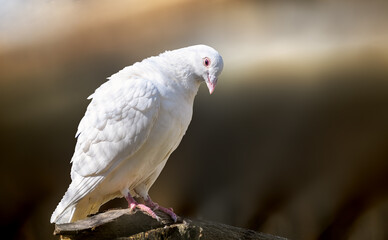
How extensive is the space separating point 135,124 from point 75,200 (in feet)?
1.90

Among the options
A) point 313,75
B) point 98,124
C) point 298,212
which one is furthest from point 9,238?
point 313,75

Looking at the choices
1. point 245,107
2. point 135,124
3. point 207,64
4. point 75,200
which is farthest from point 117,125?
point 245,107

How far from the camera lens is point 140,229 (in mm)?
2789

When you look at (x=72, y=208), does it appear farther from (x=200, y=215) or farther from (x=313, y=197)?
(x=313, y=197)

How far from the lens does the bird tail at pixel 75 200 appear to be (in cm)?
298

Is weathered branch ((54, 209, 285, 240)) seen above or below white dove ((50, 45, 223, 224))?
below

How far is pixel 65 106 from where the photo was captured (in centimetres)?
467

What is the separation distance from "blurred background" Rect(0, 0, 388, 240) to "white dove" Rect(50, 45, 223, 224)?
5.11 feet

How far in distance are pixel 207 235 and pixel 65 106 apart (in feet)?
7.58

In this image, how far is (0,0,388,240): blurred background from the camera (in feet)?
14.8

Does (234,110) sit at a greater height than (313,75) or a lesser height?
lesser

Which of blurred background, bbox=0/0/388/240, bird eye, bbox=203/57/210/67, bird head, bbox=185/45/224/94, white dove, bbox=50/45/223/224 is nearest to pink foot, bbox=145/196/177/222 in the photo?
white dove, bbox=50/45/223/224

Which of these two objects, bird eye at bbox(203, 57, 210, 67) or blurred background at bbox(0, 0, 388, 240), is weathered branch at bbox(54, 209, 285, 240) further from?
blurred background at bbox(0, 0, 388, 240)

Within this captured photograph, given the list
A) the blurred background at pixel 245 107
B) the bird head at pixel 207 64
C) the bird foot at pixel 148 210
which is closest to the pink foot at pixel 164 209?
the bird foot at pixel 148 210
